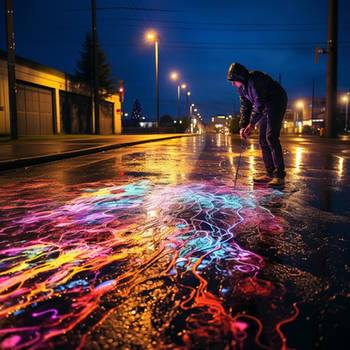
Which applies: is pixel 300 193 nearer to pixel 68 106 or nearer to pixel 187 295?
pixel 187 295

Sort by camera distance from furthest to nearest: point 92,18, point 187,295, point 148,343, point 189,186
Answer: point 92,18 < point 189,186 < point 187,295 < point 148,343

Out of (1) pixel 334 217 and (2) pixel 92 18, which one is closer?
(1) pixel 334 217

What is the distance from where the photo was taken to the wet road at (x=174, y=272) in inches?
62.2

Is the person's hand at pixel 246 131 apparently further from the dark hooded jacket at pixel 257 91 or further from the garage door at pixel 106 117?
the garage door at pixel 106 117

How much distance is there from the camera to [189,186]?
5633 millimetres

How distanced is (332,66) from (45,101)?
885 inches

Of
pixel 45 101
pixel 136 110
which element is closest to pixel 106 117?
pixel 45 101

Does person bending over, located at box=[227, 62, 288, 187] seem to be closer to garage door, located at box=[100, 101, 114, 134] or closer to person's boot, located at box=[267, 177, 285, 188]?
person's boot, located at box=[267, 177, 285, 188]

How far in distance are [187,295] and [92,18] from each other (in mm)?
28736

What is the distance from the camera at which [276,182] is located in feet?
19.3

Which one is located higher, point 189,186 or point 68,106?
point 68,106

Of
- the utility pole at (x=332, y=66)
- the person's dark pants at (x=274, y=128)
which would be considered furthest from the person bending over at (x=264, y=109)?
the utility pole at (x=332, y=66)

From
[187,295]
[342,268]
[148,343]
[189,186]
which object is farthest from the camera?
[189,186]

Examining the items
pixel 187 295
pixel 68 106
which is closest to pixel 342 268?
pixel 187 295
